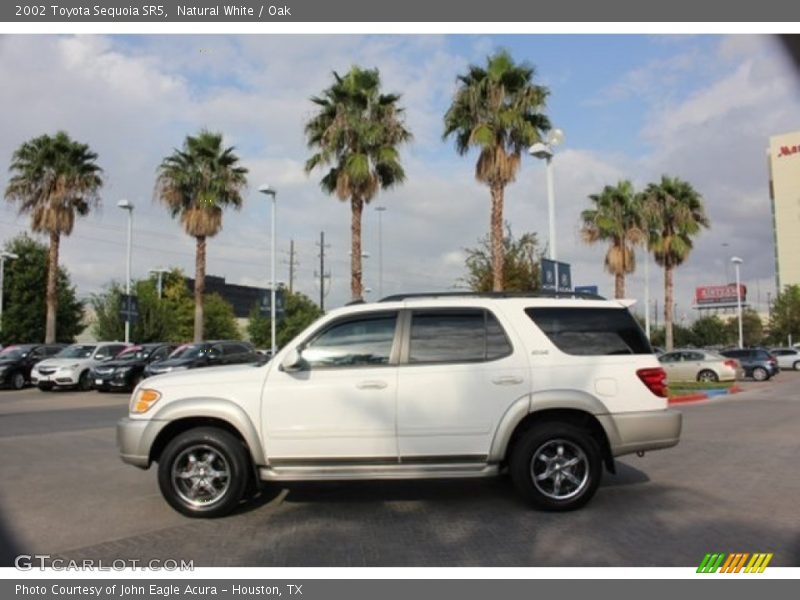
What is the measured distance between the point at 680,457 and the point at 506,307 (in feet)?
14.2

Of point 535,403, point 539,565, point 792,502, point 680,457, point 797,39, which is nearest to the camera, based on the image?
point 797,39

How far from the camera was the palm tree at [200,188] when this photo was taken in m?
31.8

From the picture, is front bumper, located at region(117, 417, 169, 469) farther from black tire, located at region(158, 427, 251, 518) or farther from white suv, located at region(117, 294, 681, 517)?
black tire, located at region(158, 427, 251, 518)

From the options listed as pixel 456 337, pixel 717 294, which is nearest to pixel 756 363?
pixel 456 337

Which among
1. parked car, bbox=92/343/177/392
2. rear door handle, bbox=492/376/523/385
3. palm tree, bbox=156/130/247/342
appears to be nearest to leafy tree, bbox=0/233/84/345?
palm tree, bbox=156/130/247/342

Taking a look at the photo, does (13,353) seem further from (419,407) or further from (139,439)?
(419,407)

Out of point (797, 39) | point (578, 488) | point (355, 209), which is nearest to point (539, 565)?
point (578, 488)

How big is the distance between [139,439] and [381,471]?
7.34 ft

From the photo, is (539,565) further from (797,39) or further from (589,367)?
(797,39)

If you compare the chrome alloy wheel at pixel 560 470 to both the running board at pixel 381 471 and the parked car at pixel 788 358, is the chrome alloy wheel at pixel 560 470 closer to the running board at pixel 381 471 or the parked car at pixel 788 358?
the running board at pixel 381 471

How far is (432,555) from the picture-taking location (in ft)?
17.1

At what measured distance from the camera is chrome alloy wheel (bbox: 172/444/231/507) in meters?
6.37

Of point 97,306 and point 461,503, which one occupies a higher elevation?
point 97,306

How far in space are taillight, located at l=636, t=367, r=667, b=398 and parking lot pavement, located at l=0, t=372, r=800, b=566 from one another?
1.10 meters
